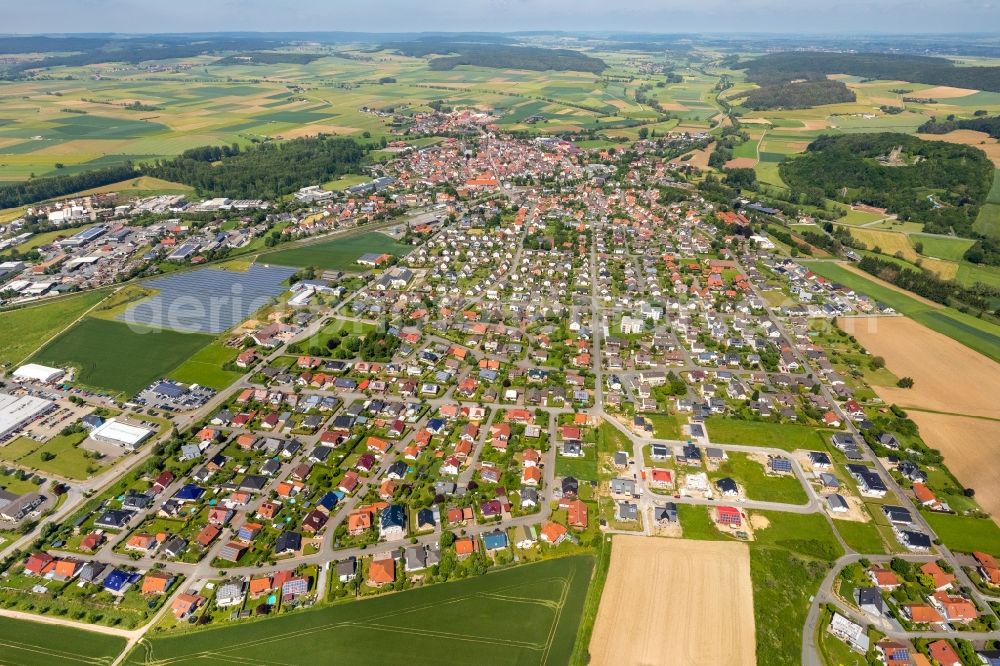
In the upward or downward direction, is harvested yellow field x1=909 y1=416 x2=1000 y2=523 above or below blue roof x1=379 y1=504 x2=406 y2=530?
above

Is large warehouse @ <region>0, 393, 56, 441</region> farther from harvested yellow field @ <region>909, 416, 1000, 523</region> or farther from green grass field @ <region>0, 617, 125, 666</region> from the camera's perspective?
harvested yellow field @ <region>909, 416, 1000, 523</region>

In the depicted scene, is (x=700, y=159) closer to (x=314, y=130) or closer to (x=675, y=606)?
(x=314, y=130)

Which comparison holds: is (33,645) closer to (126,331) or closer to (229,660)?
(229,660)

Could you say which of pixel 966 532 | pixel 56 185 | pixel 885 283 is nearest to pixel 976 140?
pixel 885 283

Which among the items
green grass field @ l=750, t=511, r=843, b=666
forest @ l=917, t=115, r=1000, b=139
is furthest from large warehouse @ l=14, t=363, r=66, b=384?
forest @ l=917, t=115, r=1000, b=139

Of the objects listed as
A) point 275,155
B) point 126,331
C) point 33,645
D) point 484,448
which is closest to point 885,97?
point 275,155

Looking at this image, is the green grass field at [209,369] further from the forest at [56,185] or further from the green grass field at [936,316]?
the forest at [56,185]
